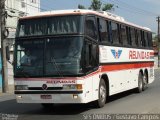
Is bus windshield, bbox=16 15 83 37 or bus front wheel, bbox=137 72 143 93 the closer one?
bus windshield, bbox=16 15 83 37

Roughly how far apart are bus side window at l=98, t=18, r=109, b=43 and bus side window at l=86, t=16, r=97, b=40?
640 millimetres

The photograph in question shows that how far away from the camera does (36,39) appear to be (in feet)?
49.1

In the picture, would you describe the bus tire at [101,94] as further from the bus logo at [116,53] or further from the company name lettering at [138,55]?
the company name lettering at [138,55]

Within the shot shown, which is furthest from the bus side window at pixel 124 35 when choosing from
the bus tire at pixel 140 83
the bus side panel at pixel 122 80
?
the bus tire at pixel 140 83

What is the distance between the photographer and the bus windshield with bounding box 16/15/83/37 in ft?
48.6

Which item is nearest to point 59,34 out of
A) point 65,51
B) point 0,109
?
point 65,51

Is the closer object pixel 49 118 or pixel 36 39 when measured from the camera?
pixel 49 118

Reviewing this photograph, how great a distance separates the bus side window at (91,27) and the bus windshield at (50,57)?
0.71 m

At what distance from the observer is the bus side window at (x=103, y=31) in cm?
1646

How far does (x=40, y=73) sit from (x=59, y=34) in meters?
1.37

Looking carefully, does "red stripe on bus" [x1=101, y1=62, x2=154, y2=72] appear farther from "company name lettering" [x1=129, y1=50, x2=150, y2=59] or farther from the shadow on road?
the shadow on road

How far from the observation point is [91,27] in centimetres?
1551

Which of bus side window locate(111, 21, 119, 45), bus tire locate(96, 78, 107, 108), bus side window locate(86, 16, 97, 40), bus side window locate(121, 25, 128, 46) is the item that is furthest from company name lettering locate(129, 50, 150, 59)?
bus side window locate(86, 16, 97, 40)

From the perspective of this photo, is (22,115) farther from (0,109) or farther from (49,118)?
(0,109)
